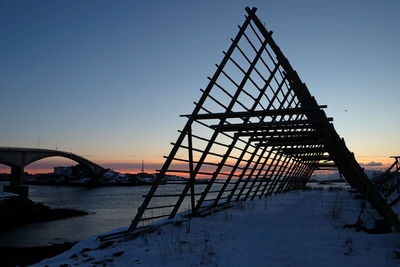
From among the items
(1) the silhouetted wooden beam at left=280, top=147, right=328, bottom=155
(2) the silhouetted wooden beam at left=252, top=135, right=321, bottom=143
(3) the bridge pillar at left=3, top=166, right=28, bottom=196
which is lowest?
(3) the bridge pillar at left=3, top=166, right=28, bottom=196

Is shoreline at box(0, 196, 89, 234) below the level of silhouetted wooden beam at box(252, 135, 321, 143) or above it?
below

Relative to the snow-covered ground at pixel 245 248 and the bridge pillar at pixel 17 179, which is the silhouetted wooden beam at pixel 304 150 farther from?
the bridge pillar at pixel 17 179

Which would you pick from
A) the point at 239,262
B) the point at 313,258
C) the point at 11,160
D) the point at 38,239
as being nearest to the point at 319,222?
the point at 313,258

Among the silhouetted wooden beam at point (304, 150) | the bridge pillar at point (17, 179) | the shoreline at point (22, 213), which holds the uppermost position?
the silhouetted wooden beam at point (304, 150)

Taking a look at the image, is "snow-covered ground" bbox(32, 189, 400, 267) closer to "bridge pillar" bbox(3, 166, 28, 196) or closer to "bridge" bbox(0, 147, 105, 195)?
"bridge" bbox(0, 147, 105, 195)

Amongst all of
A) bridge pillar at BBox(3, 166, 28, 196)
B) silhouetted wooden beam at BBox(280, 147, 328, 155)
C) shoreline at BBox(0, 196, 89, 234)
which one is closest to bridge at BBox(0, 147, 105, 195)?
bridge pillar at BBox(3, 166, 28, 196)

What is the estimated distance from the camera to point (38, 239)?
1855 cm

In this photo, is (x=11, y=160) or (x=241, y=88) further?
(x=11, y=160)

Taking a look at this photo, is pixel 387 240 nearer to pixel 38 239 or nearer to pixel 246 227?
pixel 246 227

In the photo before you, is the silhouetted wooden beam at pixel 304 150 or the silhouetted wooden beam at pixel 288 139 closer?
the silhouetted wooden beam at pixel 288 139

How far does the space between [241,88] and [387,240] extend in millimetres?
5277

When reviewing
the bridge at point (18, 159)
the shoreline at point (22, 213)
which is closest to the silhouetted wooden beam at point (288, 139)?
the shoreline at point (22, 213)

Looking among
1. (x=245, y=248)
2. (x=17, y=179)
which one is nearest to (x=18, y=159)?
(x=17, y=179)

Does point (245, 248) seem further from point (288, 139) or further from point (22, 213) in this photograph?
point (22, 213)
